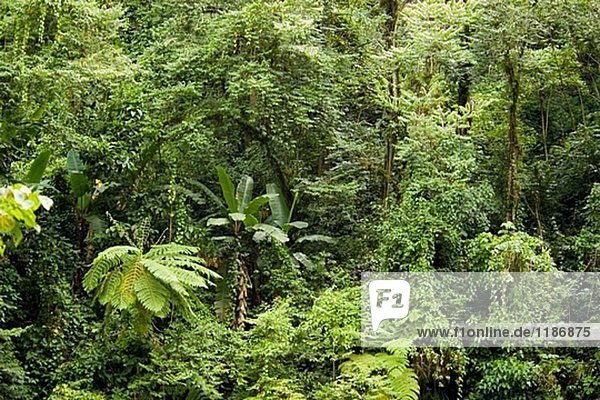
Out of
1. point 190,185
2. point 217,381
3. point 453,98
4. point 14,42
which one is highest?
point 14,42

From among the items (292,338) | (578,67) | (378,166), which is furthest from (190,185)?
(578,67)

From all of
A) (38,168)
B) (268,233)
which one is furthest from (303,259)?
(38,168)

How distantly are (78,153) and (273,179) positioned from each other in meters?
2.03

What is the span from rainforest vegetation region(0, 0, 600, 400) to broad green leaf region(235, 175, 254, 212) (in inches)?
0.9

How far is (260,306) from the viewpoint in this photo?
6.14 metres

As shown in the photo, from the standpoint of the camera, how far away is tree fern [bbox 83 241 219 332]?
4.71 m

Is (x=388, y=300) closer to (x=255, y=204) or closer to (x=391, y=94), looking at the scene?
(x=255, y=204)

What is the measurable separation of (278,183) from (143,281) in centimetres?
264

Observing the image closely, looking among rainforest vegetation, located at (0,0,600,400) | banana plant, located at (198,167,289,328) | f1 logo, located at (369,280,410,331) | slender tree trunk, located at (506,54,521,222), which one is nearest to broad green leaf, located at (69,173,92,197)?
rainforest vegetation, located at (0,0,600,400)

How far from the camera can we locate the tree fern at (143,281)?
471 cm

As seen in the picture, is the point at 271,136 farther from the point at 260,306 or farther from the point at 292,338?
the point at 292,338

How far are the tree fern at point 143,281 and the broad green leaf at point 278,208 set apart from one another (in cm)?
163

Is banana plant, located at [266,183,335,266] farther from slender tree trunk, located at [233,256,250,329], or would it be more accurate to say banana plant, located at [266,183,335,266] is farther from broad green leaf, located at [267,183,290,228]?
slender tree trunk, located at [233,256,250,329]

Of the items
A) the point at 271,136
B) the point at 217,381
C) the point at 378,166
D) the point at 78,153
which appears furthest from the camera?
the point at 378,166
